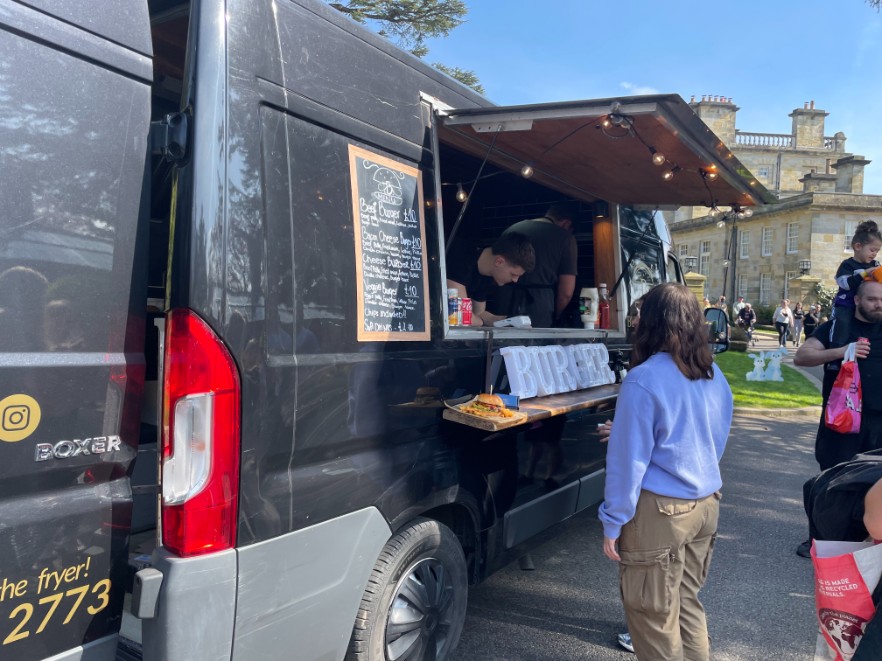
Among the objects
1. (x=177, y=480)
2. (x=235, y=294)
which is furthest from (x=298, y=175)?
(x=177, y=480)

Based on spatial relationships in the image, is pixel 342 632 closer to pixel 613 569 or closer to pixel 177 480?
pixel 177 480

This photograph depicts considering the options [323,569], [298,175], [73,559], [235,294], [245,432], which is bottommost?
[323,569]

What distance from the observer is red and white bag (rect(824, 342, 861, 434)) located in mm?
4016

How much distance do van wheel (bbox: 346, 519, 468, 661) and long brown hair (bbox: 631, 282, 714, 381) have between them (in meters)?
1.14

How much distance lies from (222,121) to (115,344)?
669 mm

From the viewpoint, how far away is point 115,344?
163 centimetres

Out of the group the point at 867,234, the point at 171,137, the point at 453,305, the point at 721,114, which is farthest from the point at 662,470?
the point at 721,114

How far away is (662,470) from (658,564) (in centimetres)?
36

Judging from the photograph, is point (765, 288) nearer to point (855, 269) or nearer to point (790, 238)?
point (790, 238)

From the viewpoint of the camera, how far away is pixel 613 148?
336 centimetres

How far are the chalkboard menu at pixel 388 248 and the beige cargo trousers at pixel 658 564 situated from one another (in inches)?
43.6

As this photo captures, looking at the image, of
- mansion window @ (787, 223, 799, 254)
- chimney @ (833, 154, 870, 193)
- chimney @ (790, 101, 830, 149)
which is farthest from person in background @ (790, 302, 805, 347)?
chimney @ (790, 101, 830, 149)

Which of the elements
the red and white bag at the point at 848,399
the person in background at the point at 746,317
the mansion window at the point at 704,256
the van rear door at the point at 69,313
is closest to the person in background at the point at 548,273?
the red and white bag at the point at 848,399

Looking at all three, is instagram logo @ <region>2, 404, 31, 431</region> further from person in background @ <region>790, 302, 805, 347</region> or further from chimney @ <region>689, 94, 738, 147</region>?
chimney @ <region>689, 94, 738, 147</region>
